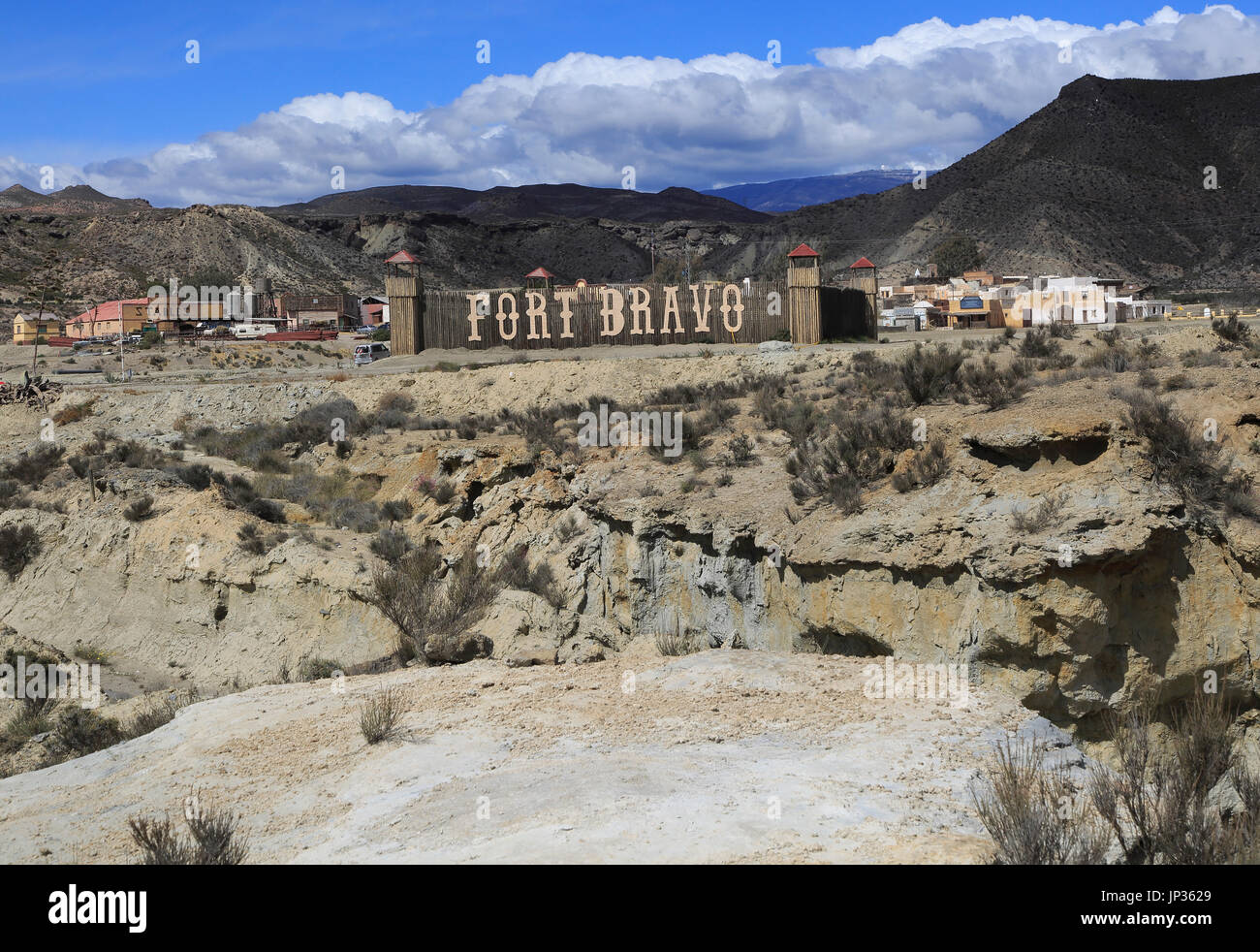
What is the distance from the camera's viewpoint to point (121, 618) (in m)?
18.2

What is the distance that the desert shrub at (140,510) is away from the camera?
63.0 ft

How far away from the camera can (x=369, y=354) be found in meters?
38.3

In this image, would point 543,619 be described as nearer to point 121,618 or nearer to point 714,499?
point 714,499

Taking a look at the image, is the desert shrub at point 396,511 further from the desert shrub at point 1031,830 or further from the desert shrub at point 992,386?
the desert shrub at point 1031,830

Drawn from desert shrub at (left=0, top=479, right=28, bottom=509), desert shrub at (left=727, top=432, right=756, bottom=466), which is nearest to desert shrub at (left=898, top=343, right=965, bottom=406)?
desert shrub at (left=727, top=432, right=756, bottom=466)

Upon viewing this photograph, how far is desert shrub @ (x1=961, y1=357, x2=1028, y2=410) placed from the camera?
1291cm

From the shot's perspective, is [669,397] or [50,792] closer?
[50,792]

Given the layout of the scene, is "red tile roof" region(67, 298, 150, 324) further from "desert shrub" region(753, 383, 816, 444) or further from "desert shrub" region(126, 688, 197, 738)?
"desert shrub" region(126, 688, 197, 738)

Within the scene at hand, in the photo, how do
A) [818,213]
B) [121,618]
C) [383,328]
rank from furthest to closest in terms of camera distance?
[818,213]
[383,328]
[121,618]

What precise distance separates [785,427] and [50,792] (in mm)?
11428

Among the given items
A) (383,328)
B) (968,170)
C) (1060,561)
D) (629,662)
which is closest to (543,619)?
(629,662)

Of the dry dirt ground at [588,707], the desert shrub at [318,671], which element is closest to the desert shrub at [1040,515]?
the dry dirt ground at [588,707]

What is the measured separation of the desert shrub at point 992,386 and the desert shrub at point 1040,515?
2.72 metres

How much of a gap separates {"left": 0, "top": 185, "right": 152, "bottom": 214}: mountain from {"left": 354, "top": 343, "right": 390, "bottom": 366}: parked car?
93641 millimetres
